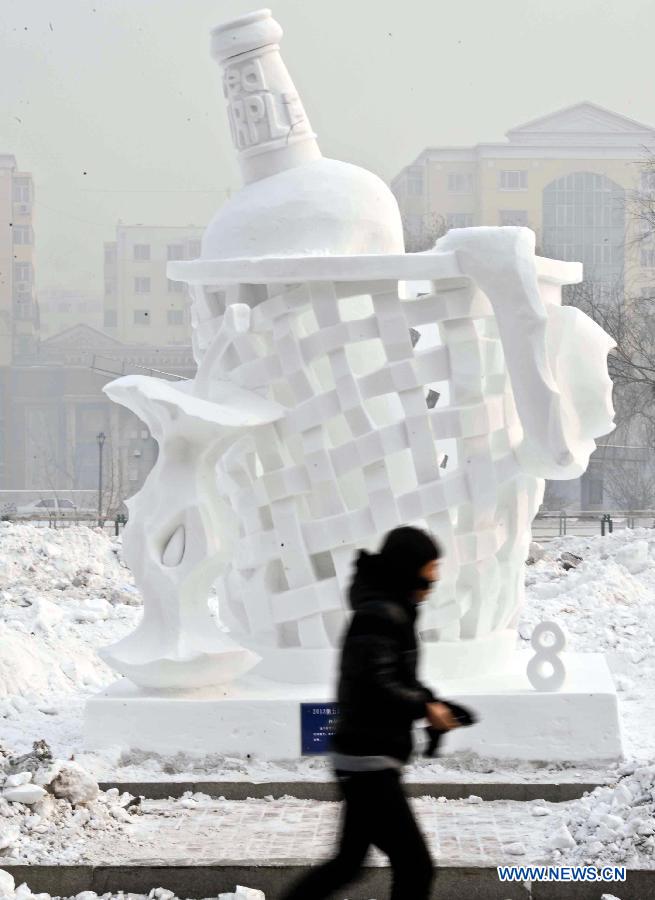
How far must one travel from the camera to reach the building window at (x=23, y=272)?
41.8m

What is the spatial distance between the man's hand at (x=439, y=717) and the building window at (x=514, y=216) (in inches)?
1540

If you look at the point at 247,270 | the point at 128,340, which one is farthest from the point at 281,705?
A: the point at 128,340

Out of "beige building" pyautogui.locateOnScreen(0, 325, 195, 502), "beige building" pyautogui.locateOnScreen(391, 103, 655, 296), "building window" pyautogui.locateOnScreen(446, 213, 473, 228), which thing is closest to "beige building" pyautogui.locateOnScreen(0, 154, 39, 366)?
"beige building" pyautogui.locateOnScreen(0, 325, 195, 502)

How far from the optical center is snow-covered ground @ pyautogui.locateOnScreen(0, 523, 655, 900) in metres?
6.03

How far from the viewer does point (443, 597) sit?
7926 millimetres

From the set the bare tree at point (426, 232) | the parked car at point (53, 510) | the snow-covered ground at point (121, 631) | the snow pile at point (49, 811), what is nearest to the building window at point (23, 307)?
the parked car at point (53, 510)

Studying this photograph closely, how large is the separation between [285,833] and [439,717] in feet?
7.62

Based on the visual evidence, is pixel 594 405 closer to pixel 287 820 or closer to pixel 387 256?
pixel 387 256

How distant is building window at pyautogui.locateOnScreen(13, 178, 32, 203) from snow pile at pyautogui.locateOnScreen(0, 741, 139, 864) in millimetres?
35377

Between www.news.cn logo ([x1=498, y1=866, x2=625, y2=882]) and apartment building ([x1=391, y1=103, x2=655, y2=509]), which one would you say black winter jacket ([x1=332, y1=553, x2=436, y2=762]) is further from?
apartment building ([x1=391, y1=103, x2=655, y2=509])

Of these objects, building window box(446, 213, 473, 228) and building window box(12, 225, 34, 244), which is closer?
building window box(12, 225, 34, 244)

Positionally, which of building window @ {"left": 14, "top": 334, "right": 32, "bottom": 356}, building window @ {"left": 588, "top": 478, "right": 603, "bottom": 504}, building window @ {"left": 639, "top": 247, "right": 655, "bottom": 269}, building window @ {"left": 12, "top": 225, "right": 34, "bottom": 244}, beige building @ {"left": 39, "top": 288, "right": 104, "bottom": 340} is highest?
building window @ {"left": 12, "top": 225, "right": 34, "bottom": 244}

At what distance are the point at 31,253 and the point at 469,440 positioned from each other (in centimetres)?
3673

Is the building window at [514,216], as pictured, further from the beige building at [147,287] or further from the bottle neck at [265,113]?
the bottle neck at [265,113]
